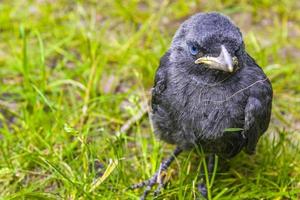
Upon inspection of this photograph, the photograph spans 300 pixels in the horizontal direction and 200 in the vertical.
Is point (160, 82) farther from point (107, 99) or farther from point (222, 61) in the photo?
point (107, 99)

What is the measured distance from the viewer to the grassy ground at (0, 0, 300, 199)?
341 centimetres

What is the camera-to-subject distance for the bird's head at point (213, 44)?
2.97 meters

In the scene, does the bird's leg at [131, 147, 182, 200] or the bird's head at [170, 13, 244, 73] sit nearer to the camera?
the bird's head at [170, 13, 244, 73]

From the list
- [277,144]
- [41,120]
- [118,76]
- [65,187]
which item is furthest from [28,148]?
[277,144]

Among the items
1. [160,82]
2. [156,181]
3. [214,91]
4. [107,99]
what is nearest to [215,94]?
[214,91]

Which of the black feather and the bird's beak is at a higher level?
the bird's beak

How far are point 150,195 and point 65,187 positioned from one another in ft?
1.62

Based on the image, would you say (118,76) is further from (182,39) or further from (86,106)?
(182,39)

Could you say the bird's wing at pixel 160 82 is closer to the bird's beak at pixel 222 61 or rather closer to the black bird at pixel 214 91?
the black bird at pixel 214 91

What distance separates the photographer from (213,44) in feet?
9.89

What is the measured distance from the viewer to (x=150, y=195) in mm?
3414

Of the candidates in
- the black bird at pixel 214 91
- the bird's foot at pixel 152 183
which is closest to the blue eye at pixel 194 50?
the black bird at pixel 214 91

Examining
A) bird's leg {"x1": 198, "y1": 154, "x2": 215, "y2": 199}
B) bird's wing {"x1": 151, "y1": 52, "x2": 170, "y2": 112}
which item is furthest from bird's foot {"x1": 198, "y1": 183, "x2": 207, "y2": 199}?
bird's wing {"x1": 151, "y1": 52, "x2": 170, "y2": 112}

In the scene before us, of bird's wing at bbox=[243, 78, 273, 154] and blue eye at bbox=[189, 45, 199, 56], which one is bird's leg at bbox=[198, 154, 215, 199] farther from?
blue eye at bbox=[189, 45, 199, 56]
